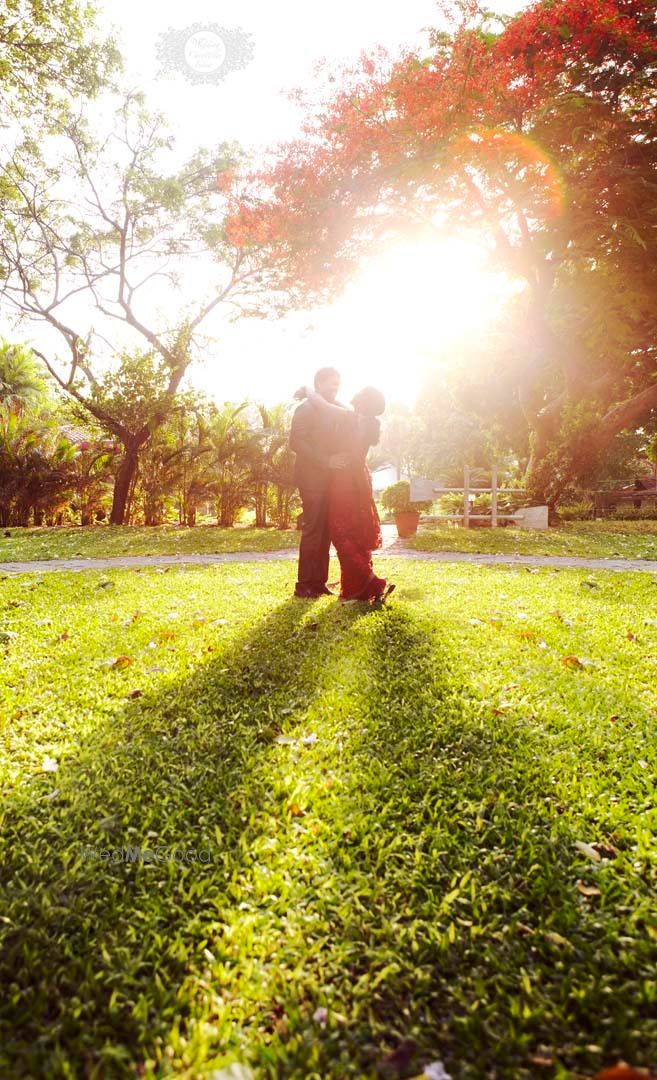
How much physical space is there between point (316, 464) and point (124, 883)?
4.20 m

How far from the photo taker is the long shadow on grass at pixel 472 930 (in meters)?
1.21

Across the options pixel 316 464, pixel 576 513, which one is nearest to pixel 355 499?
pixel 316 464

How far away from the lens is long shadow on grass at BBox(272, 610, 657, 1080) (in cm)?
121

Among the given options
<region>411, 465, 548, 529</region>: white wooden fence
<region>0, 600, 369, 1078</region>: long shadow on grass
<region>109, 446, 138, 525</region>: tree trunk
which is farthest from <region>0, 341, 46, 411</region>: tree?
<region>0, 600, 369, 1078</region>: long shadow on grass

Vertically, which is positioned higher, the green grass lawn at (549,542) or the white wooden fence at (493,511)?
the white wooden fence at (493,511)

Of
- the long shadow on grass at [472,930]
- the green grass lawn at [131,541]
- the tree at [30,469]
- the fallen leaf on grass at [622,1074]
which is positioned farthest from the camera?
the tree at [30,469]

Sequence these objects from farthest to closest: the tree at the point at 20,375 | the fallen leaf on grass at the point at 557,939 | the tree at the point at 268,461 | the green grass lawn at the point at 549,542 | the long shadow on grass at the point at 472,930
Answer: the tree at the point at 20,375
the tree at the point at 268,461
the green grass lawn at the point at 549,542
the fallen leaf on grass at the point at 557,939
the long shadow on grass at the point at 472,930

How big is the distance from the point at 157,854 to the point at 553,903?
117 centimetres

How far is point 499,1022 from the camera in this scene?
1.25 meters

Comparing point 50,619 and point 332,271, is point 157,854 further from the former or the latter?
point 332,271

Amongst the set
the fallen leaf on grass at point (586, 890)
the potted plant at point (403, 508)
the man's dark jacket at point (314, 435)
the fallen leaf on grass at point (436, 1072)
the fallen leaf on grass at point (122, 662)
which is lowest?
the fallen leaf on grass at point (436, 1072)

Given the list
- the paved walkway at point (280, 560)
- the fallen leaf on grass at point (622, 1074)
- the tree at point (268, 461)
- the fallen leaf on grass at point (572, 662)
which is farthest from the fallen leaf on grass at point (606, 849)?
the tree at point (268, 461)

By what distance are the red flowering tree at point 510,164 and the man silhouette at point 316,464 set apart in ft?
26.6

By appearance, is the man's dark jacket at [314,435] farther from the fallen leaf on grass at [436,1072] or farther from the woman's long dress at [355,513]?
the fallen leaf on grass at [436,1072]
